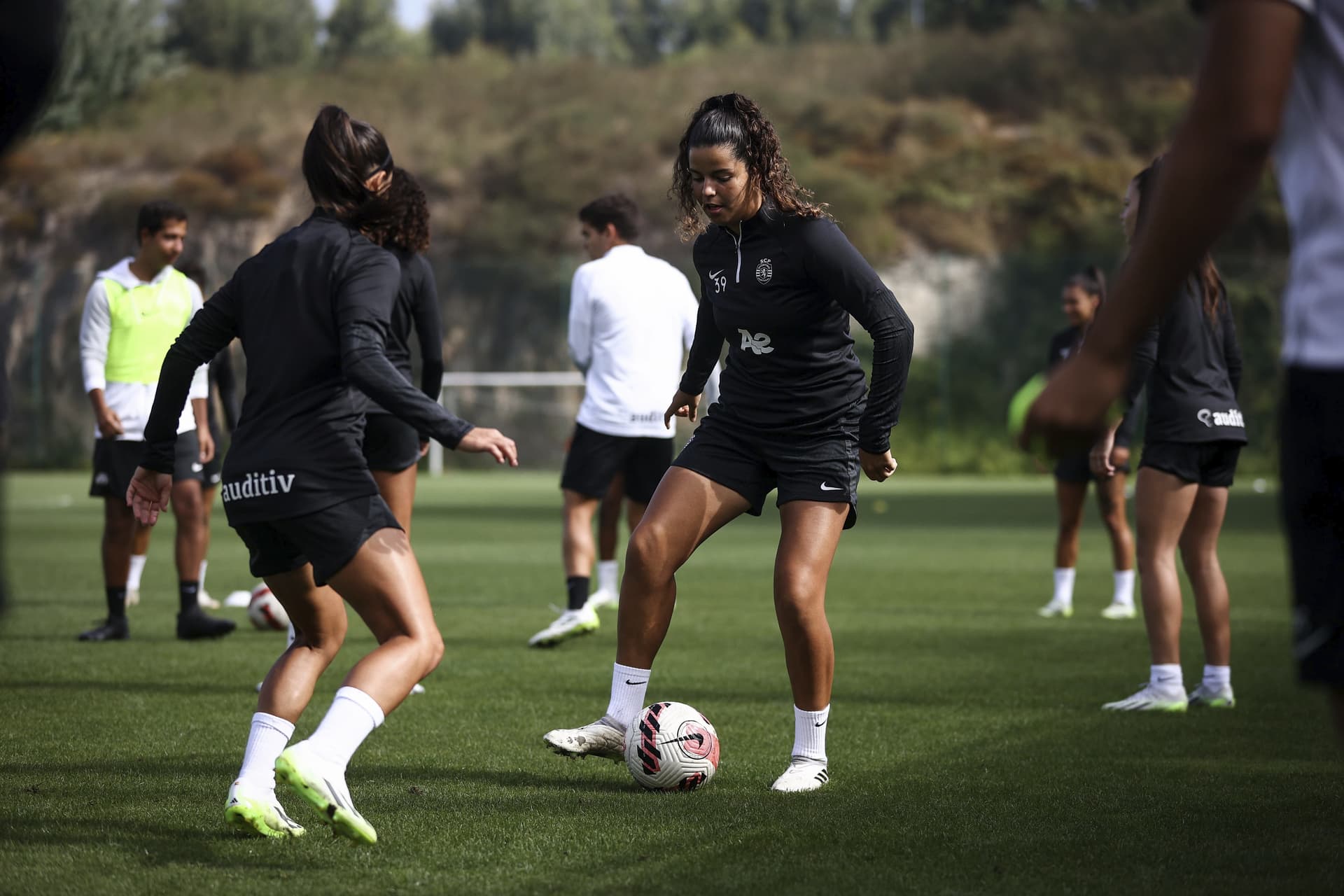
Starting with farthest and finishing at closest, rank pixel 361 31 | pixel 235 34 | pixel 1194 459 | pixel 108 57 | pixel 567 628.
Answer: pixel 361 31 → pixel 235 34 → pixel 108 57 → pixel 567 628 → pixel 1194 459

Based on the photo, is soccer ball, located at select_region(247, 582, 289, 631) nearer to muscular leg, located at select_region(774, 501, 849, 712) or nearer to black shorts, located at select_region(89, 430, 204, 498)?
black shorts, located at select_region(89, 430, 204, 498)

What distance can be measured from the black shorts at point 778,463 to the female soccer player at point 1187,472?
1833 mm

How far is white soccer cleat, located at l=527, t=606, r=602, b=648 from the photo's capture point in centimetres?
873

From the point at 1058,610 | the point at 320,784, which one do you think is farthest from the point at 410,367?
the point at 1058,610

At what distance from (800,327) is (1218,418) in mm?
2362

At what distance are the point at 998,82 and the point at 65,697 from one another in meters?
44.9

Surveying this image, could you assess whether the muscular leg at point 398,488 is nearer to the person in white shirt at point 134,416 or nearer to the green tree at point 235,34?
the person in white shirt at point 134,416

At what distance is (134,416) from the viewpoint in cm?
917

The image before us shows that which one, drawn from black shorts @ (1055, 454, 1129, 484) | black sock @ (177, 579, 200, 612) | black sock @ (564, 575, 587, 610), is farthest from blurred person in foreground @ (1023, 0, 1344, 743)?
black shorts @ (1055, 454, 1129, 484)

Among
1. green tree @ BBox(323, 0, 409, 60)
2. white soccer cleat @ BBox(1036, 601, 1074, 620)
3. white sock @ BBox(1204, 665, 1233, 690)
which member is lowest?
white soccer cleat @ BBox(1036, 601, 1074, 620)

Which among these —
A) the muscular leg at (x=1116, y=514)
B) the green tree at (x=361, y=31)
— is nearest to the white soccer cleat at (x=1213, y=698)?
the muscular leg at (x=1116, y=514)

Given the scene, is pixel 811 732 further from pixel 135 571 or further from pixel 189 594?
pixel 135 571

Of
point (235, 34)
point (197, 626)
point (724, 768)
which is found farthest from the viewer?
point (235, 34)

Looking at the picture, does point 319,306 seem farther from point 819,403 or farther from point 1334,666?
point 1334,666
